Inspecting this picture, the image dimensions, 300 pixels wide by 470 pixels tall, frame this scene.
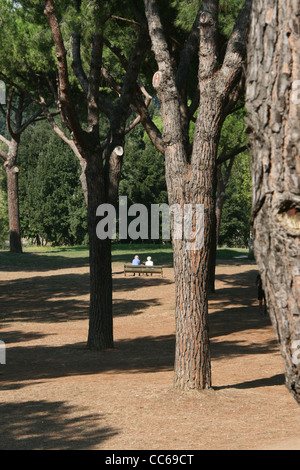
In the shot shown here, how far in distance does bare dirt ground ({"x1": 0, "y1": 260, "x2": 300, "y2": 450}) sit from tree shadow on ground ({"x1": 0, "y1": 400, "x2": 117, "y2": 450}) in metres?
0.01

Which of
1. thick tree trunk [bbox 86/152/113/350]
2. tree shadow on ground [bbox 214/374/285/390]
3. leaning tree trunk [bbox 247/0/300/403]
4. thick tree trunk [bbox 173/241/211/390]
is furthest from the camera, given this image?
thick tree trunk [bbox 86/152/113/350]

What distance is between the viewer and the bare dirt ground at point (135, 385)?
6.93 metres

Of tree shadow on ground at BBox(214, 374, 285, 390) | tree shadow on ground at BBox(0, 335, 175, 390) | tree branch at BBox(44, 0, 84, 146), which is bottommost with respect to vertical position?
tree shadow on ground at BBox(0, 335, 175, 390)

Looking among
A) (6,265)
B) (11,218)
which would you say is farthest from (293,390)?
(11,218)

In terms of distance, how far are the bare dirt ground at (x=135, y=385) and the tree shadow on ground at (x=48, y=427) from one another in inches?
0.5

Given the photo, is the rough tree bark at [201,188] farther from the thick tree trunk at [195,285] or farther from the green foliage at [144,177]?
the green foliage at [144,177]

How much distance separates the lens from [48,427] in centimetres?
742

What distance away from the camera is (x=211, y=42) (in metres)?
8.91

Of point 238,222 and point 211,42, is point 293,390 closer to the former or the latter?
point 211,42

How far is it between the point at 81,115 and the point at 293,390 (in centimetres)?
2540

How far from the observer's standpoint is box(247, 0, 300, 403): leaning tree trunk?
88.7 inches

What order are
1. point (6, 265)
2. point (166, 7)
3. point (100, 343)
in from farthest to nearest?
point (6, 265) → point (166, 7) → point (100, 343)

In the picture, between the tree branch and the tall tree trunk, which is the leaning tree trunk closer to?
the tree branch

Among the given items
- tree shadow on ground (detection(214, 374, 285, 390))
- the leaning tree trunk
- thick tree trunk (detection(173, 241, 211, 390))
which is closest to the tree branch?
thick tree trunk (detection(173, 241, 211, 390))
